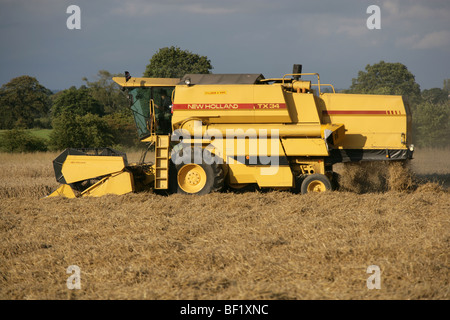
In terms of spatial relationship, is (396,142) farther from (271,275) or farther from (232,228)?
(271,275)

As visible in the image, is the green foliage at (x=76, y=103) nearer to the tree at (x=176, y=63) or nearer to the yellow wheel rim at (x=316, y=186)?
the tree at (x=176, y=63)

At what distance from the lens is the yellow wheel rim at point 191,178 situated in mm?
10109

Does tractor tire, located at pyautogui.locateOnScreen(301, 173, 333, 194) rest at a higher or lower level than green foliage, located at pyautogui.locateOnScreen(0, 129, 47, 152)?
lower

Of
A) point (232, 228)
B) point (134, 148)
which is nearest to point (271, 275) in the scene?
point (232, 228)

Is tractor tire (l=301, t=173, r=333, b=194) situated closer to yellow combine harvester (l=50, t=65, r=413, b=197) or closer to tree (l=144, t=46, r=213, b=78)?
yellow combine harvester (l=50, t=65, r=413, b=197)

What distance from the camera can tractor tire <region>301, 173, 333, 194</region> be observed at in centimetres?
993

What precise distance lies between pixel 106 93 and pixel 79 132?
91.8 feet

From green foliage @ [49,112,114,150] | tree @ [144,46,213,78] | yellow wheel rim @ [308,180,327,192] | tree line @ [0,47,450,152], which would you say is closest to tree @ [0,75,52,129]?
tree line @ [0,47,450,152]

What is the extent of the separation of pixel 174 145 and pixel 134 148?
16.5 metres

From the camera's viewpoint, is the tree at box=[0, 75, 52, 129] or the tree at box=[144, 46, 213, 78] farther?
the tree at box=[0, 75, 52, 129]

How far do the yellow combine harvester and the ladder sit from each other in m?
0.02

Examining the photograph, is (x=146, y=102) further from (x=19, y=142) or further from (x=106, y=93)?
(x=106, y=93)

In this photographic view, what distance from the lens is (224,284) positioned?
15.5 ft

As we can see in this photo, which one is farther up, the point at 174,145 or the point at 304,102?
the point at 304,102
